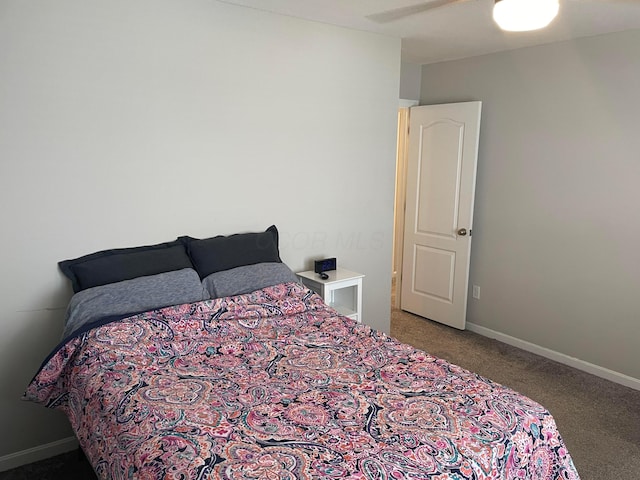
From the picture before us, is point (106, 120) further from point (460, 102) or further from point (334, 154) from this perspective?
point (460, 102)

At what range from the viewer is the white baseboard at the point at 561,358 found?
336 cm

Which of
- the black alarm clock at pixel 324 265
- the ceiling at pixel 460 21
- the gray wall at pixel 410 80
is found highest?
the ceiling at pixel 460 21

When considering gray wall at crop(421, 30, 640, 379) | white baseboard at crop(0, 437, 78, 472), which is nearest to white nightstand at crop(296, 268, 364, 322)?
gray wall at crop(421, 30, 640, 379)

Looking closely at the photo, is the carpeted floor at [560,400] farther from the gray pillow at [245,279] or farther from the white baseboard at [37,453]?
the gray pillow at [245,279]

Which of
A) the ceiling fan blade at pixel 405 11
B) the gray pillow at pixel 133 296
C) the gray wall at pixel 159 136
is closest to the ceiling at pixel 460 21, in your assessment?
the ceiling fan blade at pixel 405 11

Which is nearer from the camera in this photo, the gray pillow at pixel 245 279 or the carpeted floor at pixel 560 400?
the carpeted floor at pixel 560 400

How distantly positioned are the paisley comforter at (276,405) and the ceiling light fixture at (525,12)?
1.48m

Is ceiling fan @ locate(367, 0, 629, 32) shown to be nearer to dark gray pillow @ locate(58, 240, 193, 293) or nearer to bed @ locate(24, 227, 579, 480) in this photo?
bed @ locate(24, 227, 579, 480)

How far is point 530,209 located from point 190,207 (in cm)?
260

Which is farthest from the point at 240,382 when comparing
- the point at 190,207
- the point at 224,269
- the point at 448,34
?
the point at 448,34

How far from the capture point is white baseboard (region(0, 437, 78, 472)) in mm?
2475

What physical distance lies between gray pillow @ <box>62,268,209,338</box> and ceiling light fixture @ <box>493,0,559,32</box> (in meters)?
1.94

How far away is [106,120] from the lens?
252 centimetres

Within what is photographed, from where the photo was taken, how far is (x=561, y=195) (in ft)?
11.8
